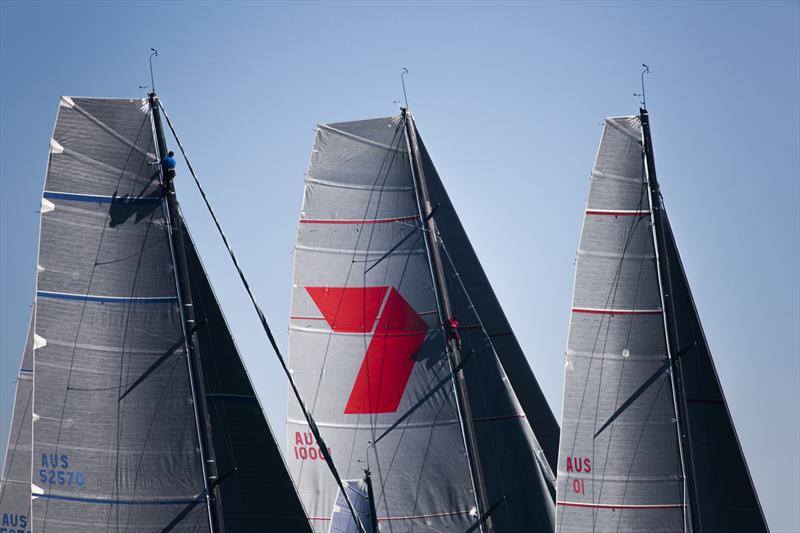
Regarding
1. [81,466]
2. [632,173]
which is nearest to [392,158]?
[632,173]

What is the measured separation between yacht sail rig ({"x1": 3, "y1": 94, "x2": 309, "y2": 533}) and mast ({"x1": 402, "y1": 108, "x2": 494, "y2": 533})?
5070mm

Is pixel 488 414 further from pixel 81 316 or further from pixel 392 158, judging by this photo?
Result: pixel 81 316

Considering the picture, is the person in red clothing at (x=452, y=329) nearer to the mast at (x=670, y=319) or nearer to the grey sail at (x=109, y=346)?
the mast at (x=670, y=319)

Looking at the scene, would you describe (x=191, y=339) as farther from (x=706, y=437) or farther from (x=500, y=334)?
(x=706, y=437)

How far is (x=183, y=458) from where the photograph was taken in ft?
94.0

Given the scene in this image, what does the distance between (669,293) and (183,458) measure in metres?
10.2

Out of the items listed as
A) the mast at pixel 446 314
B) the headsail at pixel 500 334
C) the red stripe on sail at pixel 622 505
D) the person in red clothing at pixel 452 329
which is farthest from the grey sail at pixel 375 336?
the red stripe on sail at pixel 622 505

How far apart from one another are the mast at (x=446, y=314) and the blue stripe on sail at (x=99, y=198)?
6.85 meters

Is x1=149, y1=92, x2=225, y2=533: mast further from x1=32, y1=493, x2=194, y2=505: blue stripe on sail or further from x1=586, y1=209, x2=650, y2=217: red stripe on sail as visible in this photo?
x1=586, y1=209, x2=650, y2=217: red stripe on sail

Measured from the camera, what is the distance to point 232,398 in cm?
2933

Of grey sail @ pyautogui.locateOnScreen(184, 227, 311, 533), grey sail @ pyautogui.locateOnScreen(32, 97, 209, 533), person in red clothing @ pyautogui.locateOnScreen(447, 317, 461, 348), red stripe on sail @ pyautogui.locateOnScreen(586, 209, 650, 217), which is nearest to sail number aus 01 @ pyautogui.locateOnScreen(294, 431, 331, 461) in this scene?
person in red clothing @ pyautogui.locateOnScreen(447, 317, 461, 348)

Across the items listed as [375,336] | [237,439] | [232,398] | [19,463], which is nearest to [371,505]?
[237,439]

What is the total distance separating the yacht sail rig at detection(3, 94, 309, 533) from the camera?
1111 inches

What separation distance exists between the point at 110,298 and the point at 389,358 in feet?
23.0
